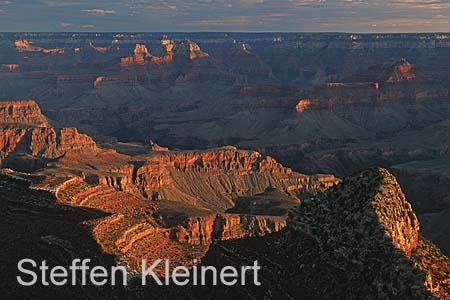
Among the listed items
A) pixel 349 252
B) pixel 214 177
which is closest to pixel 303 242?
pixel 349 252

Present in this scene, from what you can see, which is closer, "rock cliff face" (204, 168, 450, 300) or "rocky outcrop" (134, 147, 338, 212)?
"rock cliff face" (204, 168, 450, 300)

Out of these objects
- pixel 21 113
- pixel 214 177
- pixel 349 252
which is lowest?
pixel 214 177

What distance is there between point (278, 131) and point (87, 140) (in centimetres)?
6326

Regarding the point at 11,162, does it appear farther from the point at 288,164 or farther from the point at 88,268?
the point at 288,164

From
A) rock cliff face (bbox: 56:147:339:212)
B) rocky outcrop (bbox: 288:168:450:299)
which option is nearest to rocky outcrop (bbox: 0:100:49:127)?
rock cliff face (bbox: 56:147:339:212)

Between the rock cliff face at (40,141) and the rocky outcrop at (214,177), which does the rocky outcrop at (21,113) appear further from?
the rocky outcrop at (214,177)

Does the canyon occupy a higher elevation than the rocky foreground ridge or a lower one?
lower

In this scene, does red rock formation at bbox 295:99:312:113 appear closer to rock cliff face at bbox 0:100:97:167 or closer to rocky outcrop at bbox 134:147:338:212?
rocky outcrop at bbox 134:147:338:212

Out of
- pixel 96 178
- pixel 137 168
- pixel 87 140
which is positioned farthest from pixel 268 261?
pixel 87 140

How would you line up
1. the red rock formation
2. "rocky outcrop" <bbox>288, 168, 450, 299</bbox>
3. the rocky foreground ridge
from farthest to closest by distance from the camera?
the red rock formation → the rocky foreground ridge → "rocky outcrop" <bbox>288, 168, 450, 299</bbox>

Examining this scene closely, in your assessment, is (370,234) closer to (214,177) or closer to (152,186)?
(152,186)

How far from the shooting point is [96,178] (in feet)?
309

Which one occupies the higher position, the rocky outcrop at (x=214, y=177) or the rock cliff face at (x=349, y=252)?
the rock cliff face at (x=349, y=252)

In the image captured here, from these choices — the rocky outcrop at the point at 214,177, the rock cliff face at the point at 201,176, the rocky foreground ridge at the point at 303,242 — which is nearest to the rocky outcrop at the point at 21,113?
the rock cliff face at the point at 201,176
